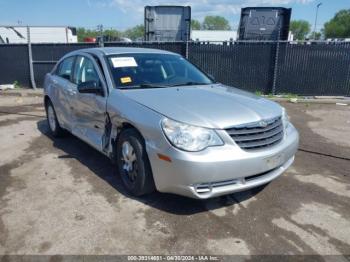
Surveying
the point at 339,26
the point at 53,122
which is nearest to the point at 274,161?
the point at 53,122

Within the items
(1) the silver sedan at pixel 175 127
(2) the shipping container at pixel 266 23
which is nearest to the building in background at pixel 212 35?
(2) the shipping container at pixel 266 23

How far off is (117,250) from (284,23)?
40.9 feet

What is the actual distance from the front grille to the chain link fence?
753cm

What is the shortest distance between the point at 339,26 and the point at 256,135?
96226 millimetres

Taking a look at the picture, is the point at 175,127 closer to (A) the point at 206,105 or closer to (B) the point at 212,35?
(A) the point at 206,105

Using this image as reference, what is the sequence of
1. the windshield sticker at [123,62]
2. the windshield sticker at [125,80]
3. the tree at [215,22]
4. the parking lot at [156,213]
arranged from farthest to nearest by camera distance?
the tree at [215,22], the windshield sticker at [123,62], the windshield sticker at [125,80], the parking lot at [156,213]

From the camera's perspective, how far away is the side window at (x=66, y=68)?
17.9ft

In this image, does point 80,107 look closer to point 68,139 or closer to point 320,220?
point 68,139

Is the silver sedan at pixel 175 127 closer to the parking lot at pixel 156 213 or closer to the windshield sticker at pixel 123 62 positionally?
the windshield sticker at pixel 123 62

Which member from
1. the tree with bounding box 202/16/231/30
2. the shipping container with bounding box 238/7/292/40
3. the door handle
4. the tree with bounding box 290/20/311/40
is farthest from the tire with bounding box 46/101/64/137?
the tree with bounding box 290/20/311/40

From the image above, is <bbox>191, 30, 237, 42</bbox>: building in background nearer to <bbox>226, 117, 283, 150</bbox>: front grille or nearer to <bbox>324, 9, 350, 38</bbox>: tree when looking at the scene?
<bbox>226, 117, 283, 150</bbox>: front grille

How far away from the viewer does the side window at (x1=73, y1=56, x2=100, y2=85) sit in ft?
15.0

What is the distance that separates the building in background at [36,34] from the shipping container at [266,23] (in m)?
14.9

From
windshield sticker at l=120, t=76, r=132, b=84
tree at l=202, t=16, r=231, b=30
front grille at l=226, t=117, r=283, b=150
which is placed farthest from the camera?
tree at l=202, t=16, r=231, b=30
